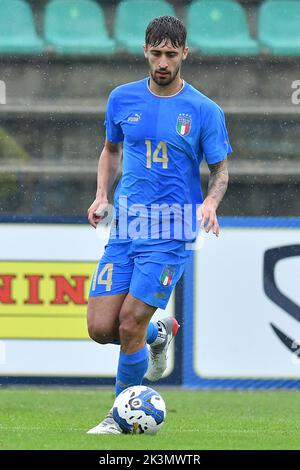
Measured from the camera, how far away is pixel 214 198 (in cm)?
560

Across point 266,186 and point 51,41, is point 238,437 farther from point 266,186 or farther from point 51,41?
point 51,41

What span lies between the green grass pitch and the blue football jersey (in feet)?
3.41

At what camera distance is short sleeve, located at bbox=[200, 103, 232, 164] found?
5676 mm

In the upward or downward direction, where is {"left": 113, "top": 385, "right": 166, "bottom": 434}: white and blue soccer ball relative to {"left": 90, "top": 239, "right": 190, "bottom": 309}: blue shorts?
downward

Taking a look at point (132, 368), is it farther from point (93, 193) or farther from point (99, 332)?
point (93, 193)

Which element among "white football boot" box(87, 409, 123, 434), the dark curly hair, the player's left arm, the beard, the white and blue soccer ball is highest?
the dark curly hair

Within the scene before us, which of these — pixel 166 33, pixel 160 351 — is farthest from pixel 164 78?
pixel 160 351

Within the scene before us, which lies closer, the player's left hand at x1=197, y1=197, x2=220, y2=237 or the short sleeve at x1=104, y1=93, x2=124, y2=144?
the player's left hand at x1=197, y1=197, x2=220, y2=237

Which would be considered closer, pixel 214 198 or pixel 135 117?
pixel 214 198

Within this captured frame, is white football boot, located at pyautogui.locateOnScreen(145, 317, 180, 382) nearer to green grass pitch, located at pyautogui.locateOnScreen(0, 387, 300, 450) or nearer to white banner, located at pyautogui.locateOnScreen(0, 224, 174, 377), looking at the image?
green grass pitch, located at pyautogui.locateOnScreen(0, 387, 300, 450)

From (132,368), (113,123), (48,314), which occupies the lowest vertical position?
(48,314)

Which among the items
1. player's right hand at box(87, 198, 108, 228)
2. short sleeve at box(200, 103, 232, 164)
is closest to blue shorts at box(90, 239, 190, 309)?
player's right hand at box(87, 198, 108, 228)

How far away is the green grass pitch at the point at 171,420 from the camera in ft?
16.6

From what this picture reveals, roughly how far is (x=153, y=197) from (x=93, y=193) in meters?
3.41
